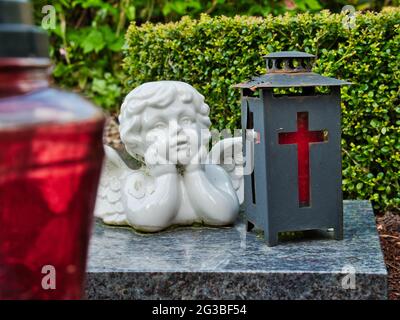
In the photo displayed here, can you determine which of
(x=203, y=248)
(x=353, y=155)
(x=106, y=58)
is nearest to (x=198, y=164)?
(x=203, y=248)

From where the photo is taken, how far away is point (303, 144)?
3.31 m

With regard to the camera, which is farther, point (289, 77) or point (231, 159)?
point (231, 159)

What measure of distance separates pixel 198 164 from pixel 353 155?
1.46 metres

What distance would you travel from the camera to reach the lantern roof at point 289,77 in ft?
10.5

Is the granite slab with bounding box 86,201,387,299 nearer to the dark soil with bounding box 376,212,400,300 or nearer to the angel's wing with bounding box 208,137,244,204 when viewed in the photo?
the dark soil with bounding box 376,212,400,300

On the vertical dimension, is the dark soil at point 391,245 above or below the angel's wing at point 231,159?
below

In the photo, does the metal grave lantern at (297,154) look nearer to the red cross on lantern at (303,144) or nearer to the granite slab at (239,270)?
the red cross on lantern at (303,144)

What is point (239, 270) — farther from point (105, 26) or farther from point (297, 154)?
point (105, 26)

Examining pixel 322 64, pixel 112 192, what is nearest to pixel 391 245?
pixel 322 64

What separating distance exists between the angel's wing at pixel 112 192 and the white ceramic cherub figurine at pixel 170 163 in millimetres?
60

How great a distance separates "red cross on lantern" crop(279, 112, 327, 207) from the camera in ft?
10.8

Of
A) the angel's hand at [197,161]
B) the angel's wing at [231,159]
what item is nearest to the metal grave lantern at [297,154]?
the angel's hand at [197,161]

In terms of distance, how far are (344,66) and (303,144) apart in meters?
1.40

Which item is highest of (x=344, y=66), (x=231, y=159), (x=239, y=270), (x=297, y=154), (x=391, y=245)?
(x=344, y=66)
